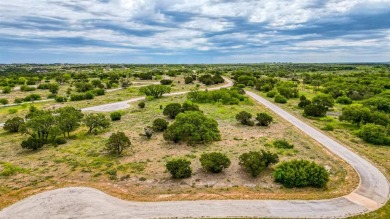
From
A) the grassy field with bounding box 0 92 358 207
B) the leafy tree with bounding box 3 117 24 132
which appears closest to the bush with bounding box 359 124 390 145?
the grassy field with bounding box 0 92 358 207

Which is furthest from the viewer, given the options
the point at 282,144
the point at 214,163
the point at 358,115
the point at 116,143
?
the point at 358,115

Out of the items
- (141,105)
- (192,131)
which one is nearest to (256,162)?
(192,131)

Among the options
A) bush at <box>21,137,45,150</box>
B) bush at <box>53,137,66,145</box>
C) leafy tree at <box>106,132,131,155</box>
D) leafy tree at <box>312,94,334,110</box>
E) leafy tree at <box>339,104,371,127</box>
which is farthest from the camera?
leafy tree at <box>312,94,334,110</box>

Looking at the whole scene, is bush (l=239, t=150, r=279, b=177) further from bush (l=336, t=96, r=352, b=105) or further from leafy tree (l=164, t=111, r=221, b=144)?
bush (l=336, t=96, r=352, b=105)

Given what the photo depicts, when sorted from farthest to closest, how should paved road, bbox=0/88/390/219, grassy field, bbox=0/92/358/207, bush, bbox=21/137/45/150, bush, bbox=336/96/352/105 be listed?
bush, bbox=336/96/352/105 < bush, bbox=21/137/45/150 < grassy field, bbox=0/92/358/207 < paved road, bbox=0/88/390/219

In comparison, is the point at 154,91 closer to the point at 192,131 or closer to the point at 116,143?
the point at 192,131

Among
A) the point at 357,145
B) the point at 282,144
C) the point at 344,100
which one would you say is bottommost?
the point at 357,145

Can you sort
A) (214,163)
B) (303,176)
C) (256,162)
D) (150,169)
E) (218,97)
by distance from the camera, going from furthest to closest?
1. (218,97)
2. (150,169)
3. (214,163)
4. (256,162)
5. (303,176)
